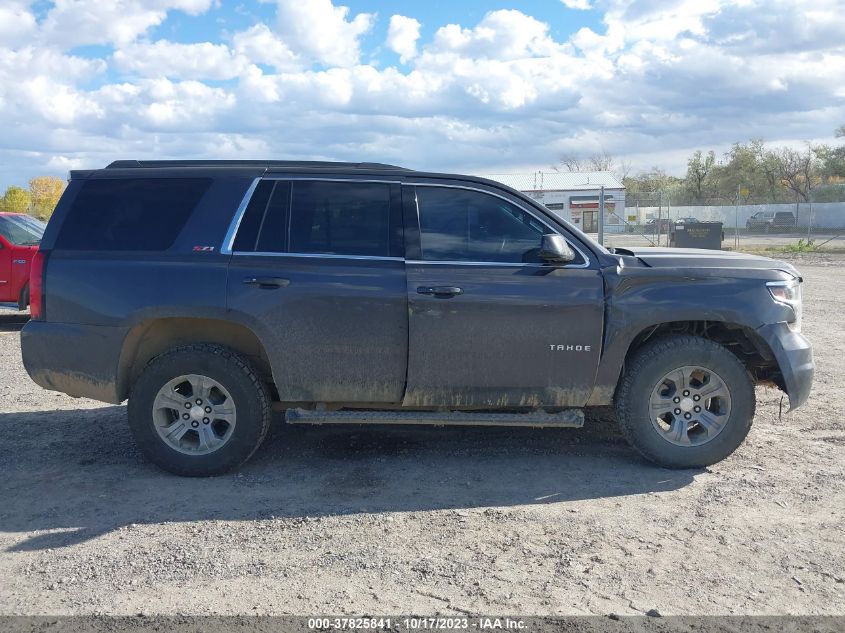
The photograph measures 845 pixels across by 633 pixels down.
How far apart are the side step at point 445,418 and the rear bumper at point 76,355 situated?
1239 millimetres

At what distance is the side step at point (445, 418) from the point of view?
5172 mm

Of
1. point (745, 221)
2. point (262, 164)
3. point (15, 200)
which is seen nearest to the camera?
point (262, 164)

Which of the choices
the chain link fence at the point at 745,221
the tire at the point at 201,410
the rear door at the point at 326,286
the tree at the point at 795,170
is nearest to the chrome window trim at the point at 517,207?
the rear door at the point at 326,286

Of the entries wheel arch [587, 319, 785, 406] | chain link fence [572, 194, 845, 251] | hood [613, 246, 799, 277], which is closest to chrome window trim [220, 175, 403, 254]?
wheel arch [587, 319, 785, 406]

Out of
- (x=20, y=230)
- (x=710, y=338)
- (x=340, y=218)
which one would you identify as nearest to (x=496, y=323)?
(x=340, y=218)

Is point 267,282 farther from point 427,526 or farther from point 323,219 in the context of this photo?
point 427,526

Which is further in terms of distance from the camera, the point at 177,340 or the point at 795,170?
the point at 795,170

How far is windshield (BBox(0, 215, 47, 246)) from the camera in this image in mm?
11477

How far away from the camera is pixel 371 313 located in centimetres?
506

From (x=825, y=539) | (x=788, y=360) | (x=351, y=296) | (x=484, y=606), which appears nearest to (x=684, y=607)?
(x=484, y=606)

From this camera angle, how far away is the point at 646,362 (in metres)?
5.20

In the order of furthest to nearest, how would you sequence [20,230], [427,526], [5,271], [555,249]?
[20,230] → [5,271] → [555,249] → [427,526]

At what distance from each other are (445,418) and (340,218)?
1534 millimetres

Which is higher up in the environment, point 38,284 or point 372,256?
point 372,256
